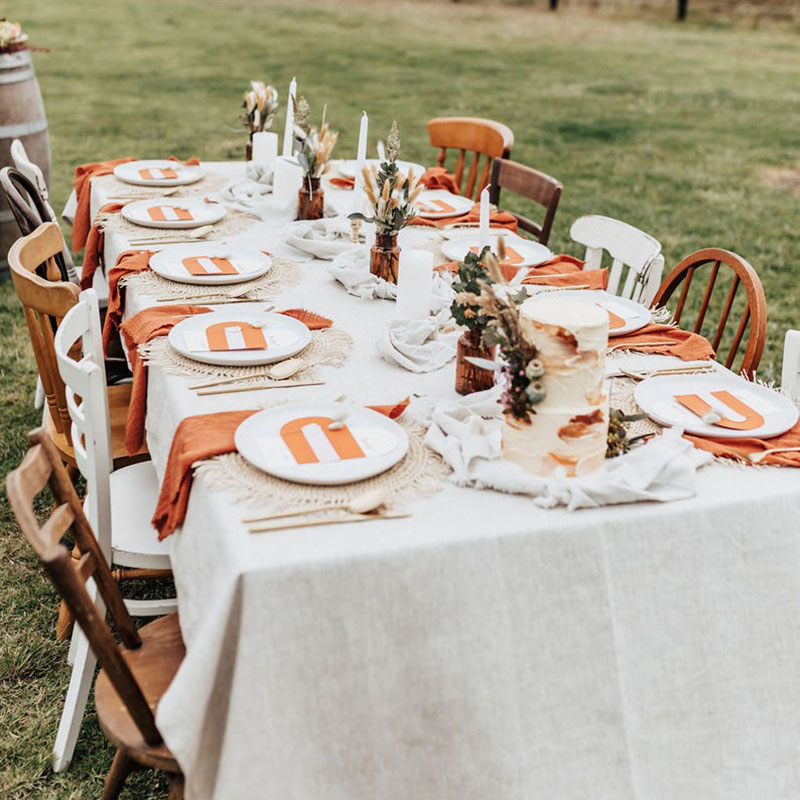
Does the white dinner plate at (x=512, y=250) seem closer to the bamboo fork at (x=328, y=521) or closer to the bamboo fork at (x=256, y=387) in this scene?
the bamboo fork at (x=256, y=387)

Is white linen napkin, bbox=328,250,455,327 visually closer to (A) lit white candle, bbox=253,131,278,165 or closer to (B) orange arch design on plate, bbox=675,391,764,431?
(B) orange arch design on plate, bbox=675,391,764,431

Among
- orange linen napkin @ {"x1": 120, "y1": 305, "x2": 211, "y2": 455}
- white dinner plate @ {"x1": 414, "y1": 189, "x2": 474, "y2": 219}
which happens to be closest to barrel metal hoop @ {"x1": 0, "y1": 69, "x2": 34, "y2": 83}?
white dinner plate @ {"x1": 414, "y1": 189, "x2": 474, "y2": 219}

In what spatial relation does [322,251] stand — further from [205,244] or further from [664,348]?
[664,348]

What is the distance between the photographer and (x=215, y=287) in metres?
2.58

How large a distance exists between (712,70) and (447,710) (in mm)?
12473

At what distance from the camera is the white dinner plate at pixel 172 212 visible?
9.98ft

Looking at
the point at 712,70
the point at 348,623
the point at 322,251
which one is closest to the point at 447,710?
the point at 348,623

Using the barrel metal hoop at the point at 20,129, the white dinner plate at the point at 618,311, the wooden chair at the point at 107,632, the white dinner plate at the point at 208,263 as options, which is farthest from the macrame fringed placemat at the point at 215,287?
the barrel metal hoop at the point at 20,129

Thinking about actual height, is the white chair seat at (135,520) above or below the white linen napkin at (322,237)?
below

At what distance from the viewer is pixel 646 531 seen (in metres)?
1.58

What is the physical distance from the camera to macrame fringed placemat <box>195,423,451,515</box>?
1577 millimetres

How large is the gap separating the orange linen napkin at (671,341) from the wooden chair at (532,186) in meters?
0.98

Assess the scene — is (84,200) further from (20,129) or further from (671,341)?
(671,341)

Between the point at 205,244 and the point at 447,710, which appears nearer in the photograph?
the point at 447,710
